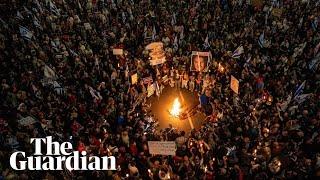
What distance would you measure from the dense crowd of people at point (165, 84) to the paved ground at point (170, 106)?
0.41m

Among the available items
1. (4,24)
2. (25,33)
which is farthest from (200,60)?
(4,24)

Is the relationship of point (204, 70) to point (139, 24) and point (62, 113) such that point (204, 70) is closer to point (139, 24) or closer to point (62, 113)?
point (139, 24)

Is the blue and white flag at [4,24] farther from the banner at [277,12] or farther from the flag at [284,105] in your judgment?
the flag at [284,105]

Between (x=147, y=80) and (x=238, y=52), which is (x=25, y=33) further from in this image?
(x=238, y=52)

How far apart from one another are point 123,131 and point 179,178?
245 cm

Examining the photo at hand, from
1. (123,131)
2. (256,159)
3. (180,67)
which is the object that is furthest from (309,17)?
(123,131)

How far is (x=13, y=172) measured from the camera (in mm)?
11898

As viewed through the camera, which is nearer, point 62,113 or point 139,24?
point 62,113

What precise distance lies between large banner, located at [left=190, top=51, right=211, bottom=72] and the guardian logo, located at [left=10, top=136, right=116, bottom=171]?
5797mm

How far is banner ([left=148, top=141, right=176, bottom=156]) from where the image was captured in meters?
12.4

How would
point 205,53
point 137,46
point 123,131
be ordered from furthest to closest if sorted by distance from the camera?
1. point 137,46
2. point 205,53
3. point 123,131

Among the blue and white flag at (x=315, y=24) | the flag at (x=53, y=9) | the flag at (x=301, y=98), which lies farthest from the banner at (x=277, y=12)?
the flag at (x=53, y=9)

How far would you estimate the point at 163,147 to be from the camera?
12.4 meters

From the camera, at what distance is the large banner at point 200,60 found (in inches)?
648
